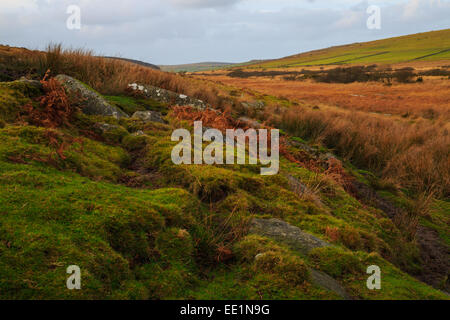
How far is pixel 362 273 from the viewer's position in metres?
3.39

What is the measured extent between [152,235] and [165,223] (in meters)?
0.28

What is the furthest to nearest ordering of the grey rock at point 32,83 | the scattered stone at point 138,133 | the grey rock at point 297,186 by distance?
1. the scattered stone at point 138,133
2. the grey rock at point 32,83
3. the grey rock at point 297,186

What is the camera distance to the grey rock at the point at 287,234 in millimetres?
3648

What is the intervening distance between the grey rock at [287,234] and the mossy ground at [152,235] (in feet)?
0.50

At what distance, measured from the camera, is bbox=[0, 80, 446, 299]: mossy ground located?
2.46 meters

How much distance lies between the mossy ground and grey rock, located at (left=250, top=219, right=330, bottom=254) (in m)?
0.15

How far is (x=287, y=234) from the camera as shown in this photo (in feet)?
12.7

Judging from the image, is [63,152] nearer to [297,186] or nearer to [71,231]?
[71,231]

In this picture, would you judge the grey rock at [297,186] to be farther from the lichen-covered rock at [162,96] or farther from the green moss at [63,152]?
the lichen-covered rock at [162,96]

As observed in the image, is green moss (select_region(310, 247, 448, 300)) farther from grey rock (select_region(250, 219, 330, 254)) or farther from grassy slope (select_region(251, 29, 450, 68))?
grassy slope (select_region(251, 29, 450, 68))

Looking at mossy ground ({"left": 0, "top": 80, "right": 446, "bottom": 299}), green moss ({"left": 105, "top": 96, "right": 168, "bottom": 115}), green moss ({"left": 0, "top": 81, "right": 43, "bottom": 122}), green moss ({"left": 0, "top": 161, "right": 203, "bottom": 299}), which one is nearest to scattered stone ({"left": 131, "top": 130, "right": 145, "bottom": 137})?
mossy ground ({"left": 0, "top": 80, "right": 446, "bottom": 299})

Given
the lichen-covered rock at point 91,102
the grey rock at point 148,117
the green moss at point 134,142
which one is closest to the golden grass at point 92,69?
the lichen-covered rock at point 91,102
